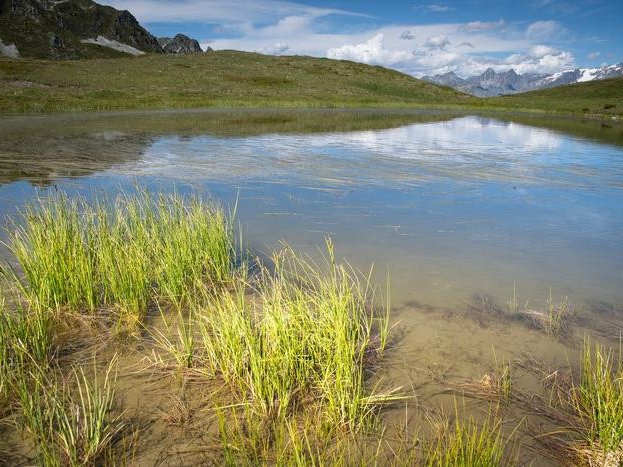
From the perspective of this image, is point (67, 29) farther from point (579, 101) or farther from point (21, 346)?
point (21, 346)

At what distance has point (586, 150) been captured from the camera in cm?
1872

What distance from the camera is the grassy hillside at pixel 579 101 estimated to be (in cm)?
4849

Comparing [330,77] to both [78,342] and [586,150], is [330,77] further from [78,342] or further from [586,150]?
[78,342]

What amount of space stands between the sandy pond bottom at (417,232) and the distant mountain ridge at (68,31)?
122m

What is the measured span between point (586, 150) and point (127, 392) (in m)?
21.0

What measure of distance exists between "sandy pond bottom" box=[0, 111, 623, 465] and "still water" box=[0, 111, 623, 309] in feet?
0.15

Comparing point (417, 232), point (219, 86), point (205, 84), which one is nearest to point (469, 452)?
point (417, 232)

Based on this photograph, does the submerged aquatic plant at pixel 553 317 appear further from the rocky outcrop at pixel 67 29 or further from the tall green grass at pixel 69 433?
the rocky outcrop at pixel 67 29

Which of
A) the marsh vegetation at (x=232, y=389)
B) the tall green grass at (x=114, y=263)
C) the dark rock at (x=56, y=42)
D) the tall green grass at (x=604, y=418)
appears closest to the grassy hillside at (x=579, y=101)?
the tall green grass at (x=114, y=263)

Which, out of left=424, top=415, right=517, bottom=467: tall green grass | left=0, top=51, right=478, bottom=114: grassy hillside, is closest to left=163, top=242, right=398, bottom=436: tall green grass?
left=424, top=415, right=517, bottom=467: tall green grass

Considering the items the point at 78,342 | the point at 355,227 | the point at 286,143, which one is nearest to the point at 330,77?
the point at 286,143

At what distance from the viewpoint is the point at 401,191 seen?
10547 millimetres

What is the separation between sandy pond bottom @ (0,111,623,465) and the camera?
3.36m

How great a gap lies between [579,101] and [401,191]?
67.2m
